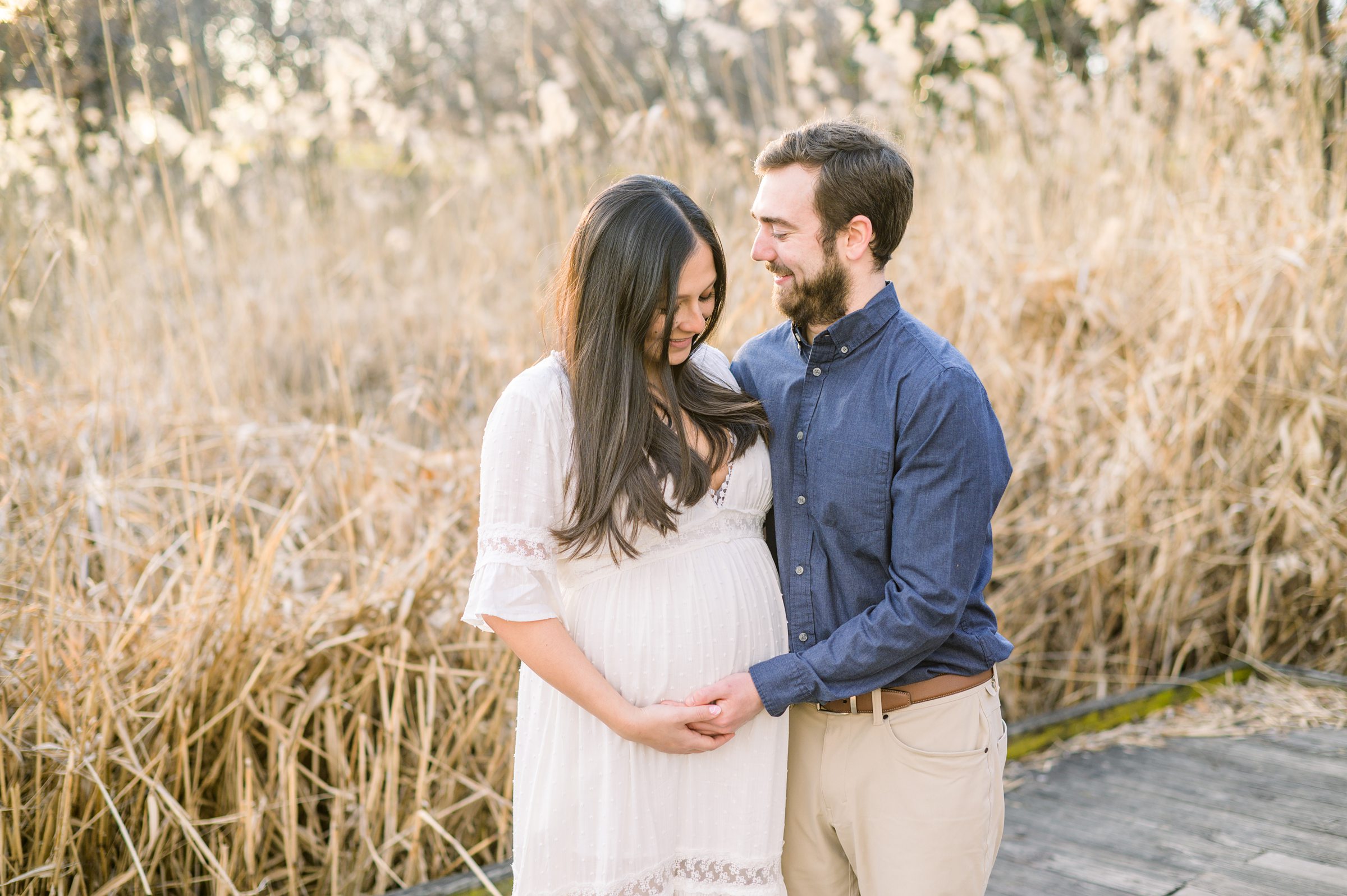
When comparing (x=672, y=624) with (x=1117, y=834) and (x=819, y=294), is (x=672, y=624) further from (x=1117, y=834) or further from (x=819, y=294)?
(x=1117, y=834)

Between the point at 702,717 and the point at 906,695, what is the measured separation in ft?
1.16

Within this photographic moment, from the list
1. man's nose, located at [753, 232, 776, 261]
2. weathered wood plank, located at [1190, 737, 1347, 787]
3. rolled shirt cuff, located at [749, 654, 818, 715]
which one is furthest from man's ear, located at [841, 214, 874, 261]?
weathered wood plank, located at [1190, 737, 1347, 787]

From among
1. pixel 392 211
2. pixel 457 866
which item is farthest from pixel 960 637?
pixel 392 211

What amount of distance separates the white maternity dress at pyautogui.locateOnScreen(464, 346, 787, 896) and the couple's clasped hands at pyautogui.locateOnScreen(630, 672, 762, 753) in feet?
0.16

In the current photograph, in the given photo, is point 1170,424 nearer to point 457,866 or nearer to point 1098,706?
point 1098,706

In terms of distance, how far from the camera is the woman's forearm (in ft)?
5.50

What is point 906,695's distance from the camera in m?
1.79

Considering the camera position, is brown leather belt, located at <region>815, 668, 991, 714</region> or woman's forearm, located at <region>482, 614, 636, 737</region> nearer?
woman's forearm, located at <region>482, 614, 636, 737</region>

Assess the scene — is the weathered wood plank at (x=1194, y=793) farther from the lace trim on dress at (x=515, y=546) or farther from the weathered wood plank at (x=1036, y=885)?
the lace trim on dress at (x=515, y=546)

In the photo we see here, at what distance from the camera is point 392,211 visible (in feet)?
21.5

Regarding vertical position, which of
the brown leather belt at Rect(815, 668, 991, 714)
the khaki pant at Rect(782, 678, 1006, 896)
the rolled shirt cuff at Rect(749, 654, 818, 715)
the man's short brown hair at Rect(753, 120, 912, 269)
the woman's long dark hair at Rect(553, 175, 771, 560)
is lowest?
the khaki pant at Rect(782, 678, 1006, 896)

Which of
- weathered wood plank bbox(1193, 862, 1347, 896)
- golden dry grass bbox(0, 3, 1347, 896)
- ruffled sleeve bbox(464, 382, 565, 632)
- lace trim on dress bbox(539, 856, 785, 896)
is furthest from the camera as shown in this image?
golden dry grass bbox(0, 3, 1347, 896)

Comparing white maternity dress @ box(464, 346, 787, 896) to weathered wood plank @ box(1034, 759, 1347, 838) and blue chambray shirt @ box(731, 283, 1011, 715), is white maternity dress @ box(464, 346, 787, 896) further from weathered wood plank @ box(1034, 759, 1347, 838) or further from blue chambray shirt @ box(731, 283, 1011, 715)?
weathered wood plank @ box(1034, 759, 1347, 838)

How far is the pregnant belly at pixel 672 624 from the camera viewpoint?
1757mm
